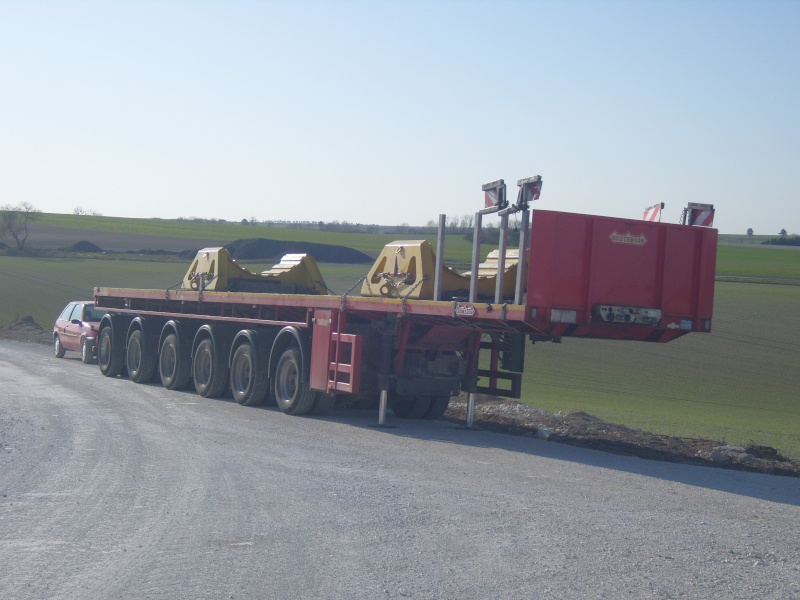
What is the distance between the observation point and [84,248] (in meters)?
72.9

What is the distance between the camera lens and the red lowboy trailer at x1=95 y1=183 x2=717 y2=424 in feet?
34.6

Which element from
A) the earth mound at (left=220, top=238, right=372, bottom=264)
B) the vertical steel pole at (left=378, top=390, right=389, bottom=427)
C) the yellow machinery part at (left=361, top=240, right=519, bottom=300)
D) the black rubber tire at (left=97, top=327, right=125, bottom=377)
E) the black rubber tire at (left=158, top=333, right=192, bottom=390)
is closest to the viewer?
the yellow machinery part at (left=361, top=240, right=519, bottom=300)

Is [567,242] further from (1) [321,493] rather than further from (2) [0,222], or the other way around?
(2) [0,222]

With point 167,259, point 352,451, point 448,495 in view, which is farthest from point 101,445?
point 167,259

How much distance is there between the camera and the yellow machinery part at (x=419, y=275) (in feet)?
38.7

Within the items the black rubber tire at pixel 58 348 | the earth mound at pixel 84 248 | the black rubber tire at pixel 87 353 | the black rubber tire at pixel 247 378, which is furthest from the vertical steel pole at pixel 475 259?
the earth mound at pixel 84 248

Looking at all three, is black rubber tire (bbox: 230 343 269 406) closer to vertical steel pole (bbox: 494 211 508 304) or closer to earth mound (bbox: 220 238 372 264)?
vertical steel pole (bbox: 494 211 508 304)

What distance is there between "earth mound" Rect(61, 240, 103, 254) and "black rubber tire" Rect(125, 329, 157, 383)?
53778 millimetres

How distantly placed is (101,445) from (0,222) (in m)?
69.6

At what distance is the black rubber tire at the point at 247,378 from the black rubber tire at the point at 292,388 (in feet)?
1.79

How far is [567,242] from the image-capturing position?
10445mm

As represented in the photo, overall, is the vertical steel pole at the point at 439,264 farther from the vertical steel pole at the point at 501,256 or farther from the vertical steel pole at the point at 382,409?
the vertical steel pole at the point at 382,409

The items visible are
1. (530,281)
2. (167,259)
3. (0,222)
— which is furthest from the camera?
(0,222)

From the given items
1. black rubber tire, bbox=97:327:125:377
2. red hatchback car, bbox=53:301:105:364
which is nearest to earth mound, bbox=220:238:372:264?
red hatchback car, bbox=53:301:105:364
